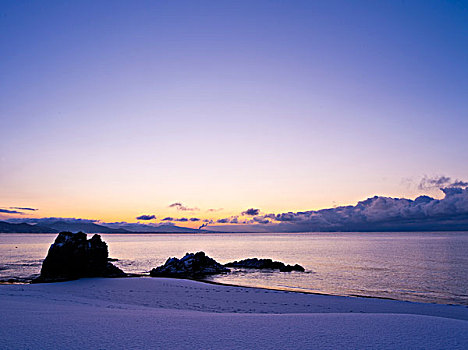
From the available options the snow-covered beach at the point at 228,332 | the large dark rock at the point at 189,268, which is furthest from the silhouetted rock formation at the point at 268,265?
the snow-covered beach at the point at 228,332

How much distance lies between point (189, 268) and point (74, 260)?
611 inches

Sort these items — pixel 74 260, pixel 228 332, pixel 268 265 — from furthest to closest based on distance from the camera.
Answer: pixel 268 265
pixel 74 260
pixel 228 332

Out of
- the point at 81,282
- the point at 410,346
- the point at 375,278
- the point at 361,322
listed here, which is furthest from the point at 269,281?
the point at 410,346

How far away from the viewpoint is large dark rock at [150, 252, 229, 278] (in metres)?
41.7

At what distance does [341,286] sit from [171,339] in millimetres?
29538

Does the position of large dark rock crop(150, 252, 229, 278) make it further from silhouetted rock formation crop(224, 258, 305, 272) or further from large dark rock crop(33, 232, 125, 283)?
large dark rock crop(33, 232, 125, 283)

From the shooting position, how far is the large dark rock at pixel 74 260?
3241 centimetres

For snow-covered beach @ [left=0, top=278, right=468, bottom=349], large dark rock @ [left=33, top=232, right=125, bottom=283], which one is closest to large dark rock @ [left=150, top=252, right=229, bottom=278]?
large dark rock @ [left=33, top=232, right=125, bottom=283]

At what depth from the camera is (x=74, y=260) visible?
33406 millimetres

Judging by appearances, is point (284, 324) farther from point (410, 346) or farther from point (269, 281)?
point (269, 281)

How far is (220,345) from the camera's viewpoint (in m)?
7.00

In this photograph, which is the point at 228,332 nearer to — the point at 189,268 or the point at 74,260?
the point at 74,260

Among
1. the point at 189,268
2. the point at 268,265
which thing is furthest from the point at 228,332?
the point at 268,265

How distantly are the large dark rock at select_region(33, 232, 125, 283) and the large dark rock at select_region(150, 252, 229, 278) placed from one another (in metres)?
6.74
